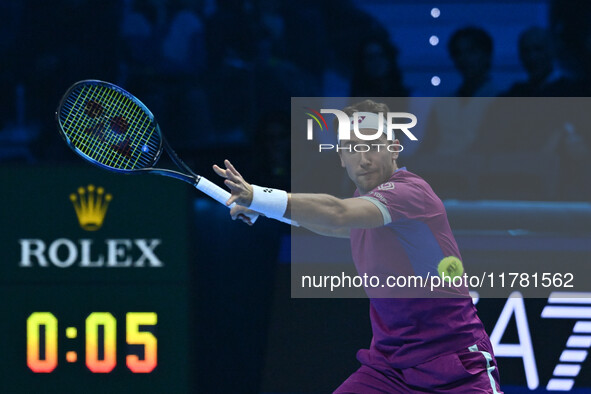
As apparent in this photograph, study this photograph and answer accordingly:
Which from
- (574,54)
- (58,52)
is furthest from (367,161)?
(58,52)

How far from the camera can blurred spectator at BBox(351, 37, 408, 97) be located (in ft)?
18.5

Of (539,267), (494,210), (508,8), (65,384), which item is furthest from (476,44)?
(65,384)

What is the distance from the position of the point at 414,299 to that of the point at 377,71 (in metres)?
2.15

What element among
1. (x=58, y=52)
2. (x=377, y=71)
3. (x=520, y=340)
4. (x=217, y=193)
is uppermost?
(x=58, y=52)

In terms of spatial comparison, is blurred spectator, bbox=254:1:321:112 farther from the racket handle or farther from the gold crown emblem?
the racket handle

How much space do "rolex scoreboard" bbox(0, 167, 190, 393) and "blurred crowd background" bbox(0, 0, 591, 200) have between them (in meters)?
0.49

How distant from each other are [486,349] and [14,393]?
2.70 meters

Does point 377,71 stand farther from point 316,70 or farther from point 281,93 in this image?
point 281,93

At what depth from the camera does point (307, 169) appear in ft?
18.2

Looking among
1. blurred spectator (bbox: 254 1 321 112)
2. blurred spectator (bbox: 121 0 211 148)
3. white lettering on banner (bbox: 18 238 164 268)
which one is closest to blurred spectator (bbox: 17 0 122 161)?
blurred spectator (bbox: 121 0 211 148)

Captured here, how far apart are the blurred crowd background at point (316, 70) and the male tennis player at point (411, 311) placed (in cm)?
166

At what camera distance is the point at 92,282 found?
530cm

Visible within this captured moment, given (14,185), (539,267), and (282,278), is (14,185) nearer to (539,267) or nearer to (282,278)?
(282,278)

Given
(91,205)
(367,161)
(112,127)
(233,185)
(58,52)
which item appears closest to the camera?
(233,185)
